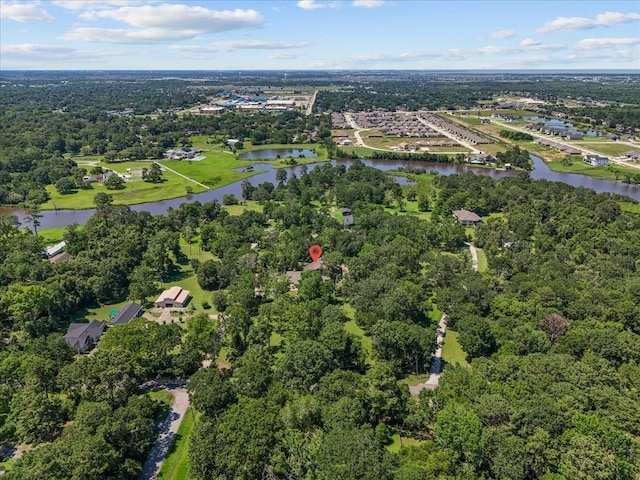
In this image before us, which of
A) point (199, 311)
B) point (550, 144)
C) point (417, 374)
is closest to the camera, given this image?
point (417, 374)

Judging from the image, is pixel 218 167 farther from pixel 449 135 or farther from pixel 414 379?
pixel 414 379

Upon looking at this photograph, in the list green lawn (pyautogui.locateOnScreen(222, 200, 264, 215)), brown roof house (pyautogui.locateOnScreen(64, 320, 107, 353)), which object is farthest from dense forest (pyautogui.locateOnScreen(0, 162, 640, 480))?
green lawn (pyautogui.locateOnScreen(222, 200, 264, 215))

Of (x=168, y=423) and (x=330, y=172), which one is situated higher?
(x=330, y=172)

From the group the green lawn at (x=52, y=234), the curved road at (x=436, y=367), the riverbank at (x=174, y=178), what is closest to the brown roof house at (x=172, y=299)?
the curved road at (x=436, y=367)

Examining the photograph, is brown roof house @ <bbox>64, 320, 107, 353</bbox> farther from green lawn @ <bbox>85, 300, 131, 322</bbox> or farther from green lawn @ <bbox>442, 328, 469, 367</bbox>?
green lawn @ <bbox>442, 328, 469, 367</bbox>

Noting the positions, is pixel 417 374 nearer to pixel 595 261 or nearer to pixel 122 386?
pixel 122 386

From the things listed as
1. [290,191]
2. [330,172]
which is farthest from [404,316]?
[330,172]

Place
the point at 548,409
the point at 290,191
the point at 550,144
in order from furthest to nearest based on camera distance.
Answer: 1. the point at 550,144
2. the point at 290,191
3. the point at 548,409

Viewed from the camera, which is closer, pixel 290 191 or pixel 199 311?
pixel 199 311
